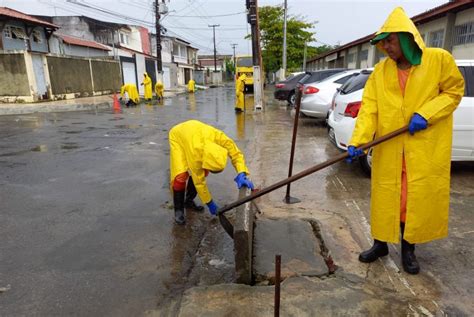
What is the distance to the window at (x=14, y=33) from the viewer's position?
64.7 ft

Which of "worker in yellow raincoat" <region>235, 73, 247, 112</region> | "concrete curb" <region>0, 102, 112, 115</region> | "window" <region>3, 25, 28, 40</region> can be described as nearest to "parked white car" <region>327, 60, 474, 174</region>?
"worker in yellow raincoat" <region>235, 73, 247, 112</region>

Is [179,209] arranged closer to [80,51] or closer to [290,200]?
[290,200]

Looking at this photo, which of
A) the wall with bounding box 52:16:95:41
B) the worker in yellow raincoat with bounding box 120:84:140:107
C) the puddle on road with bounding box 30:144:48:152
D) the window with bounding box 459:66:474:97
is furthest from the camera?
the wall with bounding box 52:16:95:41

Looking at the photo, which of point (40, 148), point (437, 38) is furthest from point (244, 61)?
point (40, 148)

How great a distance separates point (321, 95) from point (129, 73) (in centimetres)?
2156

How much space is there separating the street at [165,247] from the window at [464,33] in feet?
24.6

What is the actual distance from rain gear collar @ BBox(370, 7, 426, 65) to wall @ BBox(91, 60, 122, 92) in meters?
23.0

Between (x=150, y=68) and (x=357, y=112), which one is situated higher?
(x=150, y=68)

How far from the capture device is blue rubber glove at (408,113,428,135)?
7.95ft

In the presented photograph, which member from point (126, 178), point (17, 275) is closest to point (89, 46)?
point (126, 178)

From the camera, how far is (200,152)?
3268 millimetres

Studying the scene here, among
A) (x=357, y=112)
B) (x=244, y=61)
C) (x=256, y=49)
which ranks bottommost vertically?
(x=357, y=112)

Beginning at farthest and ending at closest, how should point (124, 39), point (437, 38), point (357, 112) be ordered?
1. point (124, 39)
2. point (437, 38)
3. point (357, 112)

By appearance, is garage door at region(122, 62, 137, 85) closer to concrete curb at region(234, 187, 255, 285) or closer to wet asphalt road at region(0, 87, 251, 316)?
wet asphalt road at region(0, 87, 251, 316)
